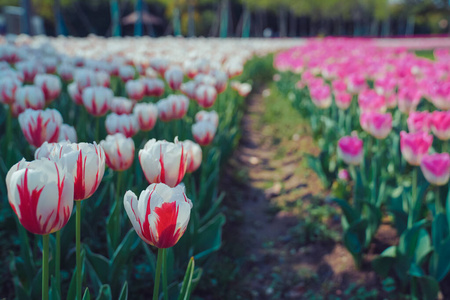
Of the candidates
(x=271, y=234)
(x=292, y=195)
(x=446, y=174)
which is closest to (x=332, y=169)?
(x=292, y=195)

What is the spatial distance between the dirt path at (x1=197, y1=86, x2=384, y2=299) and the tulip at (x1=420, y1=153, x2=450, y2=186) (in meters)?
0.72

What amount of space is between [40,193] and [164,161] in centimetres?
40

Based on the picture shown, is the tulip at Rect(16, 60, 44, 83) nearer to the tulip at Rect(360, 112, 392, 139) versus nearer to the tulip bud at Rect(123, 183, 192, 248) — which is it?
the tulip at Rect(360, 112, 392, 139)

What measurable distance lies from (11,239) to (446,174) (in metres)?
2.05

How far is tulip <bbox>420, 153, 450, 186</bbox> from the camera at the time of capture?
5.94ft

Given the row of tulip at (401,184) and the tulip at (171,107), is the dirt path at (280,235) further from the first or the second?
Result: the tulip at (171,107)

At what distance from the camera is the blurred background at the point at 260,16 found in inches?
1443

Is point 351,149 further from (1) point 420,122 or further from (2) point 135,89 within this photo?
(2) point 135,89

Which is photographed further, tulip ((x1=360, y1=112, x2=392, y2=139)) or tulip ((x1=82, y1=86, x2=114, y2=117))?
tulip ((x1=360, y1=112, x2=392, y2=139))

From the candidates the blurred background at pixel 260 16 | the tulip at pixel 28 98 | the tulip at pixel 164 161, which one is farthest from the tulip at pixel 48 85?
the blurred background at pixel 260 16

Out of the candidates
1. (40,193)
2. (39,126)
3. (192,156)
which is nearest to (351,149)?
(192,156)

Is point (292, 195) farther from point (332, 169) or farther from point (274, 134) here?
point (274, 134)

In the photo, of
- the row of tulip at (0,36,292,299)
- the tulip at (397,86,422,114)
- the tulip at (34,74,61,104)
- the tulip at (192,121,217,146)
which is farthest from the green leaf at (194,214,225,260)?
the tulip at (397,86,422,114)

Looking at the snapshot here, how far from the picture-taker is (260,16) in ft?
142
